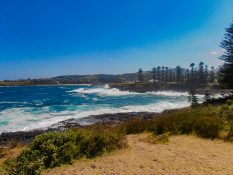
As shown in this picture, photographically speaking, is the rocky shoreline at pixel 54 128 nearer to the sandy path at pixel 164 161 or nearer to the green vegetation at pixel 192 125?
the green vegetation at pixel 192 125

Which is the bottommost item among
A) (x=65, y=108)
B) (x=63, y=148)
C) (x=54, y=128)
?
(x=65, y=108)

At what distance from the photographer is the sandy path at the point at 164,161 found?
9234 mm

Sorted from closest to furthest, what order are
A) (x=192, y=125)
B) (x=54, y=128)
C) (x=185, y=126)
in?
1. (x=192, y=125)
2. (x=185, y=126)
3. (x=54, y=128)

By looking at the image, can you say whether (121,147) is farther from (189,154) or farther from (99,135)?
(189,154)

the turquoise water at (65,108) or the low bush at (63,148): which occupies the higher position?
the low bush at (63,148)

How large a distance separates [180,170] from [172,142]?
3.77 m

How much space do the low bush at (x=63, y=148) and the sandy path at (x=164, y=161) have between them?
1.45 ft

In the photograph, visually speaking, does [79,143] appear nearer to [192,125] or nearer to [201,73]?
[192,125]

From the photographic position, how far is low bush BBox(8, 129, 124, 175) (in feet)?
34.8

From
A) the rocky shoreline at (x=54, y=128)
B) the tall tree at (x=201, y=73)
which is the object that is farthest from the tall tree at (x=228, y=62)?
the tall tree at (x=201, y=73)

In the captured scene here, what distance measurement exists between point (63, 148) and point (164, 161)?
3.84 metres

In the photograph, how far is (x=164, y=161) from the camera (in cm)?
→ 1006

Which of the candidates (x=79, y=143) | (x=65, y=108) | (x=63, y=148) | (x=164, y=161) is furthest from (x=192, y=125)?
(x=65, y=108)

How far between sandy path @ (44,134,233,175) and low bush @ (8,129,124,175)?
442mm
